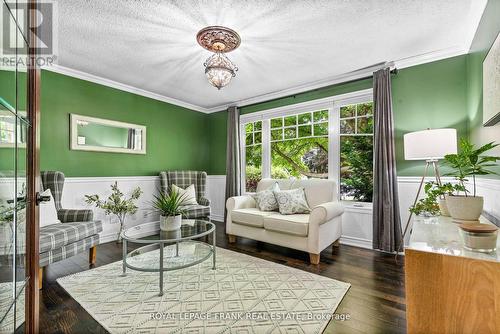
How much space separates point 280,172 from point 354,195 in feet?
4.11

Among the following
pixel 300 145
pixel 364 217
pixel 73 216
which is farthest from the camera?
pixel 300 145

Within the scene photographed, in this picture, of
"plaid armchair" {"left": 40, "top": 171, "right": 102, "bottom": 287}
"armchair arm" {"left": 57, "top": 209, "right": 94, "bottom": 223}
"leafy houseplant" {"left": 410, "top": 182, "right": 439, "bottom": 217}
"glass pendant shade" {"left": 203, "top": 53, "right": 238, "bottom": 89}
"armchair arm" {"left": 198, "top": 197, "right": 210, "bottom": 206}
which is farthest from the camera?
"armchair arm" {"left": 198, "top": 197, "right": 210, "bottom": 206}

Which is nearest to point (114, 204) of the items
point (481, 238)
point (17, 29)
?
point (17, 29)

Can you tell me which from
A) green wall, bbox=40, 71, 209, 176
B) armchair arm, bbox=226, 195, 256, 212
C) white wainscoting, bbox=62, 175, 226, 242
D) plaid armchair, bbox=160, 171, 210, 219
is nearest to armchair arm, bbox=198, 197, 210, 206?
plaid armchair, bbox=160, 171, 210, 219

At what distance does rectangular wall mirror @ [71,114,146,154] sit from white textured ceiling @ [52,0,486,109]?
26.7 inches

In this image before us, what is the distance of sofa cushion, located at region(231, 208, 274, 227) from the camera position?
289 centimetres

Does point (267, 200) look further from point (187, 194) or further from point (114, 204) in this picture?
point (114, 204)

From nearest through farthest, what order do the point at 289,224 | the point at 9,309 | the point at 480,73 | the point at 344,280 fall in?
1. the point at 9,309
2. the point at 480,73
3. the point at 344,280
4. the point at 289,224

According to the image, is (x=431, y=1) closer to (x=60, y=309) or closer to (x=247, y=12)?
(x=247, y=12)

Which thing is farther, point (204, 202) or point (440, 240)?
point (204, 202)

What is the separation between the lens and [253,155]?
14.4 feet

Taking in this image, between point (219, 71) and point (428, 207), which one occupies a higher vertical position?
point (219, 71)

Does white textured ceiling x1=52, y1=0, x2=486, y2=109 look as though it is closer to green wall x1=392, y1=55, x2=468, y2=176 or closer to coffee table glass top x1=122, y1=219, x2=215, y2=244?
green wall x1=392, y1=55, x2=468, y2=176

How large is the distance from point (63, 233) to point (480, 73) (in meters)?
A: 4.00
